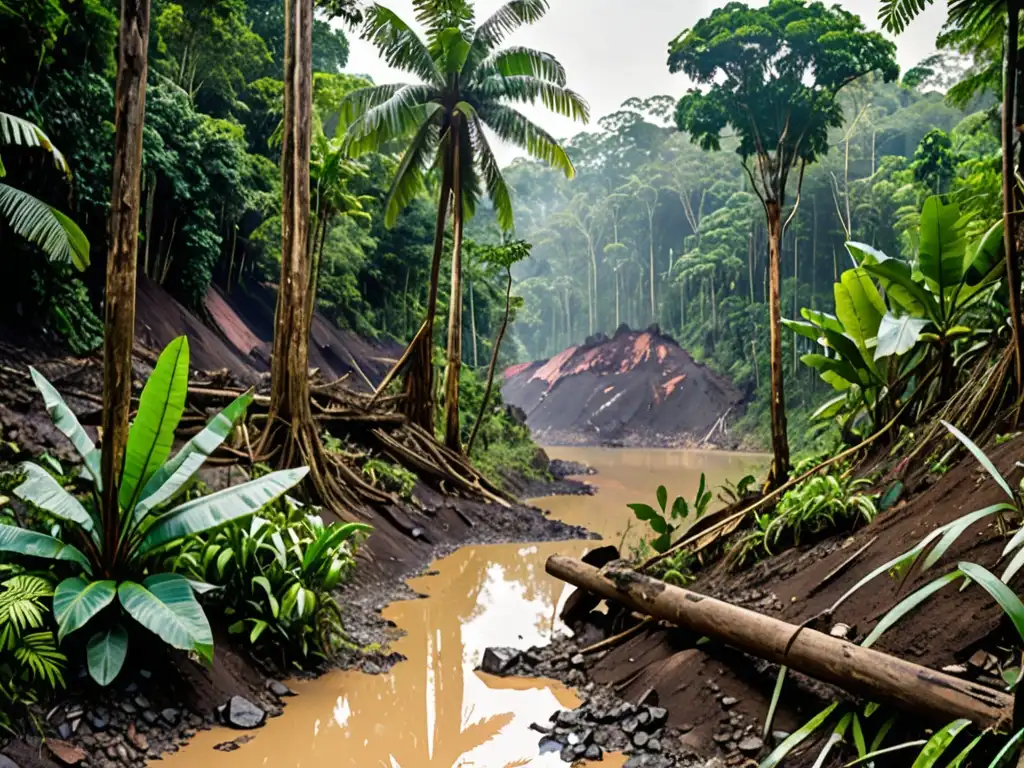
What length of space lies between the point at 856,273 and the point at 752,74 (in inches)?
713

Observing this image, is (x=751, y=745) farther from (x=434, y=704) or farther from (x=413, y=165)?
(x=413, y=165)

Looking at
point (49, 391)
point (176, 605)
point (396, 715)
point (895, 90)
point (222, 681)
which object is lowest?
point (396, 715)

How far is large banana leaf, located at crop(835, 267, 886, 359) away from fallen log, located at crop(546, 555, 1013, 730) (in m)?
2.56

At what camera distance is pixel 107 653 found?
12.1ft

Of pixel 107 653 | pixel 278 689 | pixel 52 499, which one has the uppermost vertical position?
pixel 52 499

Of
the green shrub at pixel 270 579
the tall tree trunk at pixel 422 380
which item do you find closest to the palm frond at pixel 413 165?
the tall tree trunk at pixel 422 380

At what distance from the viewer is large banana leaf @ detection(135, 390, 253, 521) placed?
412cm

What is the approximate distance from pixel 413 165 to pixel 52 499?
451 inches

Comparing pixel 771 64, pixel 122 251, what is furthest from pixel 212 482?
pixel 771 64

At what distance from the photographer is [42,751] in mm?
3234

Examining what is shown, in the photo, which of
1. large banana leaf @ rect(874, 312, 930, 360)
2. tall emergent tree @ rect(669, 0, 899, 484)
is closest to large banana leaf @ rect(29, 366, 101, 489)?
large banana leaf @ rect(874, 312, 930, 360)

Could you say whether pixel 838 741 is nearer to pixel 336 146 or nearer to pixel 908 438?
pixel 908 438

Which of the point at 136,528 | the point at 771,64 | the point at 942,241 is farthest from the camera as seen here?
the point at 771,64

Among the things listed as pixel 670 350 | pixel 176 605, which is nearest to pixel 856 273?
pixel 176 605
